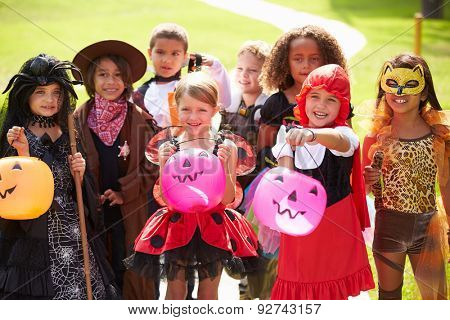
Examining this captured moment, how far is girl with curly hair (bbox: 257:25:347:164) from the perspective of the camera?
459cm

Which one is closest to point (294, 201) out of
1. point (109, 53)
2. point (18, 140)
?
point (18, 140)

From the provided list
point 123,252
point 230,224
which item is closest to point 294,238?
point 230,224

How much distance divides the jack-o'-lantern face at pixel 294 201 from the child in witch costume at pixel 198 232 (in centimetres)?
30

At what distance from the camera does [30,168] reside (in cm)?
380

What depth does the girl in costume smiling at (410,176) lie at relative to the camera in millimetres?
4129

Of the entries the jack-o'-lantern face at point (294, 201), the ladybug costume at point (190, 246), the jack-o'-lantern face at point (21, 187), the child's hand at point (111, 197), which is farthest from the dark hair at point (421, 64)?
the jack-o'-lantern face at point (21, 187)

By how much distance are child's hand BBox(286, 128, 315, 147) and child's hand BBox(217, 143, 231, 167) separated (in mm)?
432

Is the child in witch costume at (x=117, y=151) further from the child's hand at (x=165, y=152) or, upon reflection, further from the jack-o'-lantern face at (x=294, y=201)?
the jack-o'-lantern face at (x=294, y=201)

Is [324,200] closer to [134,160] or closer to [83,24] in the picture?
[134,160]

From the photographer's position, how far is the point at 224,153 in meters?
3.99

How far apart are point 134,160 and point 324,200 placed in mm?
1394

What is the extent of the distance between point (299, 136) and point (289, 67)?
1155 mm

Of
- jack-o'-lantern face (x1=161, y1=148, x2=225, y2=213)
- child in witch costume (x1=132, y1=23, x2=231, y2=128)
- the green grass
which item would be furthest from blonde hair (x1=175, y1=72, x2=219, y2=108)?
the green grass

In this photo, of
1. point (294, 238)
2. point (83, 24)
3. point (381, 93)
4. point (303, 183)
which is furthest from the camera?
point (83, 24)
